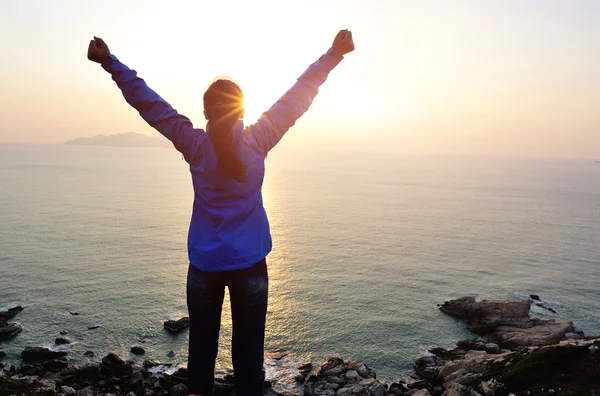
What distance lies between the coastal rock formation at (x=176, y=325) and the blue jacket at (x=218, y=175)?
30.6 m

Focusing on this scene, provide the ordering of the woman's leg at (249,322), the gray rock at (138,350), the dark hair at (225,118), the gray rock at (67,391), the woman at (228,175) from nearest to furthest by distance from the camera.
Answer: the dark hair at (225,118), the woman at (228,175), the woman's leg at (249,322), the gray rock at (67,391), the gray rock at (138,350)

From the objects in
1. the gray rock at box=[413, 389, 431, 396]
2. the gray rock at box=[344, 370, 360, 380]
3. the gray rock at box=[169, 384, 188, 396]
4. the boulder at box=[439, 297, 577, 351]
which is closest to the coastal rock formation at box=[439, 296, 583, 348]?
the boulder at box=[439, 297, 577, 351]

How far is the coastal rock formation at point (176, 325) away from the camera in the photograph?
31.6 m

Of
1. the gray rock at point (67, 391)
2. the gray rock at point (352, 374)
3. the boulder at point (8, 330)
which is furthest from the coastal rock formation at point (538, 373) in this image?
the boulder at point (8, 330)

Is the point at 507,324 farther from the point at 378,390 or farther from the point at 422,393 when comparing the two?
the point at 378,390

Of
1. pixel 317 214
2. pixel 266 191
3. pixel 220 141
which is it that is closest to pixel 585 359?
pixel 220 141

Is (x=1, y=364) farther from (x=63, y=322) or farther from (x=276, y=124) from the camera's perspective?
(x=276, y=124)

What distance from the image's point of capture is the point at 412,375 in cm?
2634

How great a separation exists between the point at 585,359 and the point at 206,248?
1854cm

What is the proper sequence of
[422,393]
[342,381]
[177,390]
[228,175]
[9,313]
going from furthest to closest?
[9,313] < [342,381] < [177,390] < [422,393] < [228,175]

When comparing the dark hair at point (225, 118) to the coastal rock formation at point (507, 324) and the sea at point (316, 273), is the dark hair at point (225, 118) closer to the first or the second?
the sea at point (316, 273)

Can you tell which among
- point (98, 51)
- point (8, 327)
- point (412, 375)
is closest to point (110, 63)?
point (98, 51)

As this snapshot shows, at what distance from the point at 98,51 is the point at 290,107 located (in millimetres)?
1745

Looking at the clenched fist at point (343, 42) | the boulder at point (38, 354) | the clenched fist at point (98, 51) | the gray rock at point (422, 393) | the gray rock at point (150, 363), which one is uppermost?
the clenched fist at point (343, 42)
